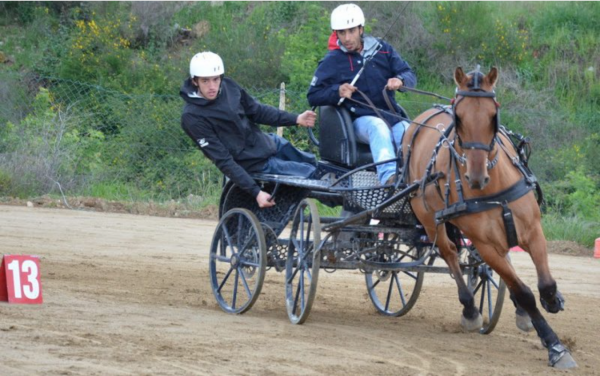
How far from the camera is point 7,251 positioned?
11617 millimetres

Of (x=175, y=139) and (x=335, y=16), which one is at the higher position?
(x=335, y=16)

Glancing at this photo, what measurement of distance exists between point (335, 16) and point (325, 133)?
3.20 feet

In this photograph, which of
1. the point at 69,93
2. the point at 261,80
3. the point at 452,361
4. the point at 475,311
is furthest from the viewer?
the point at 261,80

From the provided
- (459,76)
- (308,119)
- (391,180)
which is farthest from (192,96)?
(459,76)

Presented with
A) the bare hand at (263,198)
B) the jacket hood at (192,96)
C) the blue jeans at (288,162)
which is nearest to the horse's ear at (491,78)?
the blue jeans at (288,162)

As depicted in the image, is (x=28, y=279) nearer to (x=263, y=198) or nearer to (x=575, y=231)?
(x=263, y=198)

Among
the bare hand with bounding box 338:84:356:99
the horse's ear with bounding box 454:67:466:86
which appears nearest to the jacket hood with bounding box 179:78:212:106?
the bare hand with bounding box 338:84:356:99

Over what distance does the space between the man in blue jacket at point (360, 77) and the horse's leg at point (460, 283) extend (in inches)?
35.8

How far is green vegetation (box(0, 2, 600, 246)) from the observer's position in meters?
17.7

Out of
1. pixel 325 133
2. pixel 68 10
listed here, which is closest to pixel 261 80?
pixel 68 10

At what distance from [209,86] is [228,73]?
14.0 meters

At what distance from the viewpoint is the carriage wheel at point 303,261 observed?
8062 millimetres

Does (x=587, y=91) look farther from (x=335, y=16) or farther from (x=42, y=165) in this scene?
(x=335, y=16)

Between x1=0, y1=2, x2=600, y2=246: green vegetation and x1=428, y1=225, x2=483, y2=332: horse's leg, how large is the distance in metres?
7.18
